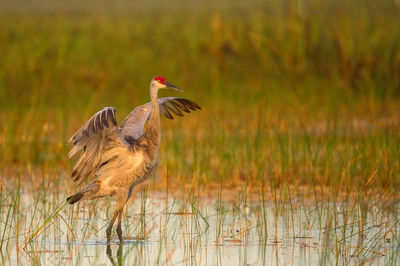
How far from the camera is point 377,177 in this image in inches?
268

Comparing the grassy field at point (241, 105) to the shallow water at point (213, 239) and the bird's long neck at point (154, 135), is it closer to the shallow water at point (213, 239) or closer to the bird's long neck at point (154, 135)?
the shallow water at point (213, 239)

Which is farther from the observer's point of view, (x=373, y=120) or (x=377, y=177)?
(x=373, y=120)

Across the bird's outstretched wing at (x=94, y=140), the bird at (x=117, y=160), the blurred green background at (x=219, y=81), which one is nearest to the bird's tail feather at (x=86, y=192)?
the bird at (x=117, y=160)

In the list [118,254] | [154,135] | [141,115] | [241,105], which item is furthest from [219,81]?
[118,254]

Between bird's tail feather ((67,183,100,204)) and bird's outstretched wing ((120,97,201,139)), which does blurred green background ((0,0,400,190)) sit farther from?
bird's tail feather ((67,183,100,204))

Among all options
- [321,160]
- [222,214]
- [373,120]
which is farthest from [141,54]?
[222,214]

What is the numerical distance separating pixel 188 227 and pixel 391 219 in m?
1.53

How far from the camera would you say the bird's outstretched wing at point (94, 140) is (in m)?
5.19

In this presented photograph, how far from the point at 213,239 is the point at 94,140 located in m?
1.08

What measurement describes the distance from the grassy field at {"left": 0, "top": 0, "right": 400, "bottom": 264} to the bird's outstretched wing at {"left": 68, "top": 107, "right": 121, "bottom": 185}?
1.44ft

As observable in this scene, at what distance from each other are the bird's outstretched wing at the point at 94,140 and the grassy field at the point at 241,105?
1.44ft

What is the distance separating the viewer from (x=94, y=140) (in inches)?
215

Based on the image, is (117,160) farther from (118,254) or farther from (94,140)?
(118,254)

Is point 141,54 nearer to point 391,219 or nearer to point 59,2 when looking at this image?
point 391,219
